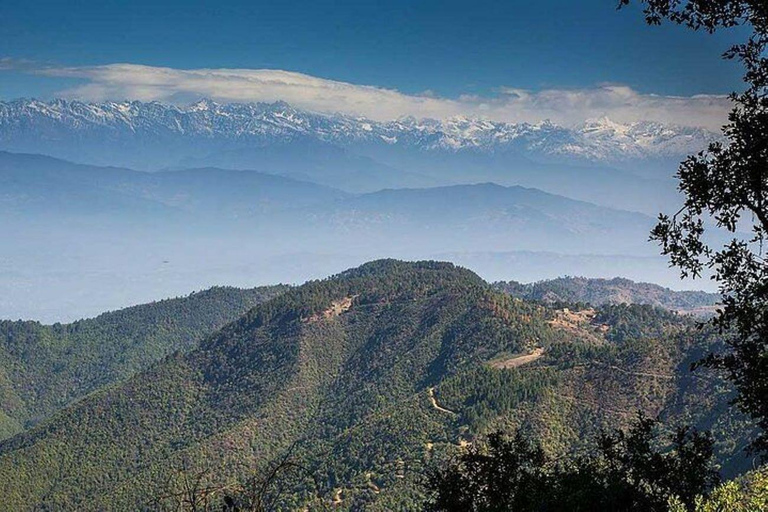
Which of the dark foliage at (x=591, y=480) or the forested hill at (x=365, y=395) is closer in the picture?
the dark foliage at (x=591, y=480)

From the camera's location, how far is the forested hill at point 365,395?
297 feet

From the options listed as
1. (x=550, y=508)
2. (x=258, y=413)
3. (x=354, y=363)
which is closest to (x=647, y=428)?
(x=550, y=508)

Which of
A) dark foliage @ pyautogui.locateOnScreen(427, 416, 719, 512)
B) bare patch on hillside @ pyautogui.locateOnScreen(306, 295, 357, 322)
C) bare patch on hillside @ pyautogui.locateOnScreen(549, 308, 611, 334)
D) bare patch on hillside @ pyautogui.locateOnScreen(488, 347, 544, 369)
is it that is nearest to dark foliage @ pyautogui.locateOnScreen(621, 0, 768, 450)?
dark foliage @ pyautogui.locateOnScreen(427, 416, 719, 512)

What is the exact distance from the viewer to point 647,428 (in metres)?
22.5

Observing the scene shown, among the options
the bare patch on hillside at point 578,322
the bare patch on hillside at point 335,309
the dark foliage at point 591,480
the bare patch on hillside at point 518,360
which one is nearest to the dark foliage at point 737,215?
the dark foliage at point 591,480

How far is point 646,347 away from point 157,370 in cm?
10572

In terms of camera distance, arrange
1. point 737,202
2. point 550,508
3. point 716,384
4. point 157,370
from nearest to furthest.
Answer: point 737,202
point 550,508
point 716,384
point 157,370

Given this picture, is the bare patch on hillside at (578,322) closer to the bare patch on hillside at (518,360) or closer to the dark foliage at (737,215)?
the bare patch on hillside at (518,360)

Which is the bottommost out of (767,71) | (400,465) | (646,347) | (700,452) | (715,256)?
(400,465)

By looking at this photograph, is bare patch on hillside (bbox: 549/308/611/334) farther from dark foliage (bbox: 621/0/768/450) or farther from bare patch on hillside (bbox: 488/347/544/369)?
dark foliage (bbox: 621/0/768/450)

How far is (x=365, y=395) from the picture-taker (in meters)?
132

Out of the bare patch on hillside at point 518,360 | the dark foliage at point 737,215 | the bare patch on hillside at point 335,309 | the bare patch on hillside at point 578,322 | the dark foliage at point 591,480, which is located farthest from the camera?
the bare patch on hillside at point 335,309

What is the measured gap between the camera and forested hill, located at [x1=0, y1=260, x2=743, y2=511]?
9038cm

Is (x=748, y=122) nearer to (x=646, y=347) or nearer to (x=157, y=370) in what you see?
(x=646, y=347)
